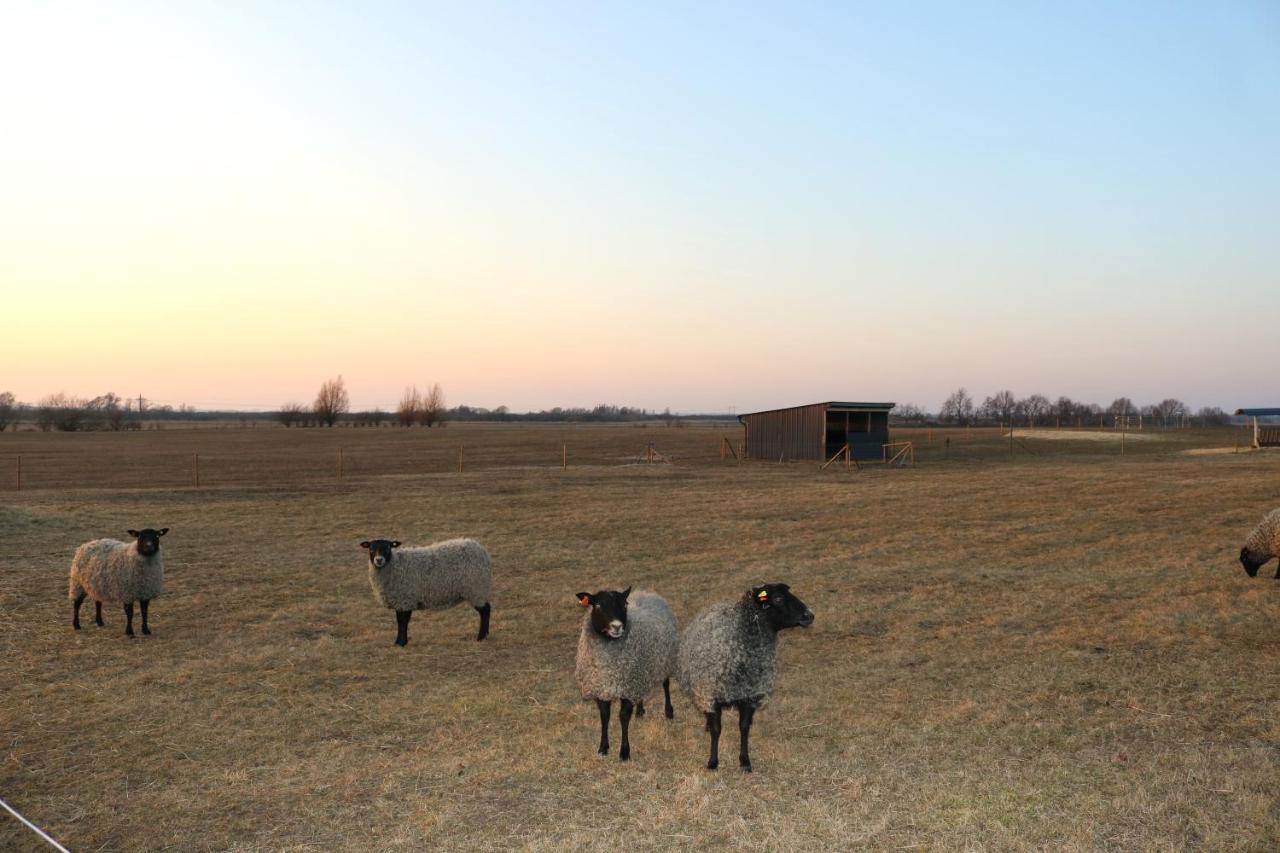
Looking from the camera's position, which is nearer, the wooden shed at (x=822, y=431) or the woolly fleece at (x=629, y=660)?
the woolly fleece at (x=629, y=660)

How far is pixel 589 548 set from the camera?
17250 mm

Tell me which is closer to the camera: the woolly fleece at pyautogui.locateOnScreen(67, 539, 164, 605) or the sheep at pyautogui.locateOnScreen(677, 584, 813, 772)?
the sheep at pyautogui.locateOnScreen(677, 584, 813, 772)

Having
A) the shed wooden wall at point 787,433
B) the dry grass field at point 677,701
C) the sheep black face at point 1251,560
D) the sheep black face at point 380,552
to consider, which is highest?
the shed wooden wall at point 787,433

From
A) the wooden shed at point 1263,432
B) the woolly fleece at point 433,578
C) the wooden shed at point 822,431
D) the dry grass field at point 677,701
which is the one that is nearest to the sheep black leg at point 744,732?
the dry grass field at point 677,701

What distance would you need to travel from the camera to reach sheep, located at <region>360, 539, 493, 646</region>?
10.5 metres

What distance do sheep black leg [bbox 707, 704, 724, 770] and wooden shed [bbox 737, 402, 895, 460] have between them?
35283 mm

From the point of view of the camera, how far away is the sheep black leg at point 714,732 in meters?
6.51

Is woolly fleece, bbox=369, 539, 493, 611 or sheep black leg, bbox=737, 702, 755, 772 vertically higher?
woolly fleece, bbox=369, 539, 493, 611

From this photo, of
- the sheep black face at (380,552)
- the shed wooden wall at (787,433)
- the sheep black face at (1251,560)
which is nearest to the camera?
the sheep black face at (380,552)

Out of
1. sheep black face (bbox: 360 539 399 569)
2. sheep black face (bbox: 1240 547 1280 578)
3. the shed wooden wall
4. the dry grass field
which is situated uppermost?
the shed wooden wall

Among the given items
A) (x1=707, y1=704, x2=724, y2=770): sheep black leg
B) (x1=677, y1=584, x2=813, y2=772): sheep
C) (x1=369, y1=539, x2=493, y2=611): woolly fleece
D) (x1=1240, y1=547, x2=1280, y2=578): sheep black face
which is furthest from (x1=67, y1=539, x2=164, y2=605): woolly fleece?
(x1=1240, y1=547, x2=1280, y2=578): sheep black face

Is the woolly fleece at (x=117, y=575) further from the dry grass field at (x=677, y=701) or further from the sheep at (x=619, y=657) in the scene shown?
the sheep at (x=619, y=657)

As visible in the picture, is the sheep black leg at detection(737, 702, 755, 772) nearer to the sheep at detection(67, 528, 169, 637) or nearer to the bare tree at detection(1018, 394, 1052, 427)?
the sheep at detection(67, 528, 169, 637)

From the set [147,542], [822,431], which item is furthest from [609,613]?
[822,431]
